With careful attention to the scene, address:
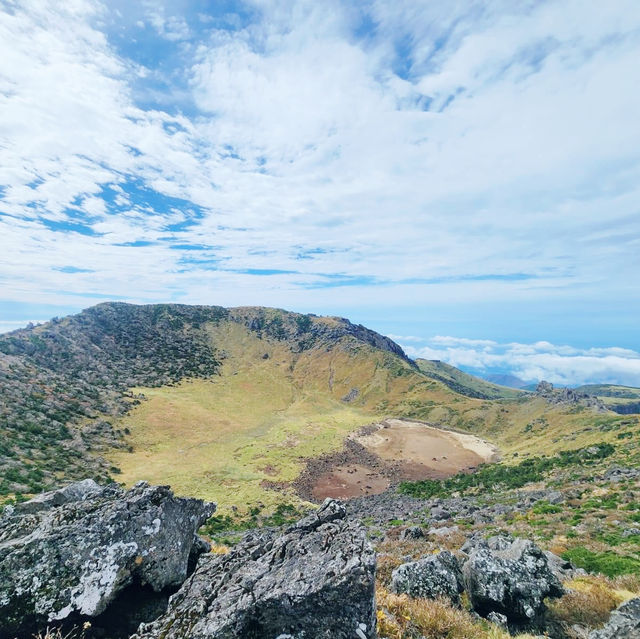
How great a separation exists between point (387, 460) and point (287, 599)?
254 feet

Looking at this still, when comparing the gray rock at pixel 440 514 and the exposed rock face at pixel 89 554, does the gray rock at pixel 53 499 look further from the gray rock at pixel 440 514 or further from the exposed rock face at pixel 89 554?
the gray rock at pixel 440 514

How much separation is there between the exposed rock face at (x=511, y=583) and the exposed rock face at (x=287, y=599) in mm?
6330

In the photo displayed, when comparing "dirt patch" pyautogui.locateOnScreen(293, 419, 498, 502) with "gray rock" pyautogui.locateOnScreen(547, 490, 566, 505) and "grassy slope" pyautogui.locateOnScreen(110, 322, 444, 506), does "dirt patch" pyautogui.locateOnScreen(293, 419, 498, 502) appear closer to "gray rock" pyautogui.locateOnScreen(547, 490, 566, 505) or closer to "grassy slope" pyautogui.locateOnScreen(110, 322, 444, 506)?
"grassy slope" pyautogui.locateOnScreen(110, 322, 444, 506)

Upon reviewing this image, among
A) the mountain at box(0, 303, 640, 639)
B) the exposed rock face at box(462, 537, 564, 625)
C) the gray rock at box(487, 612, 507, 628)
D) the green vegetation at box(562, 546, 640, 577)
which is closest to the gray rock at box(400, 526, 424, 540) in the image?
the mountain at box(0, 303, 640, 639)

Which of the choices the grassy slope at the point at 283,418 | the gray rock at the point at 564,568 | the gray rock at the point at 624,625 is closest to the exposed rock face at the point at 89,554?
the gray rock at the point at 624,625

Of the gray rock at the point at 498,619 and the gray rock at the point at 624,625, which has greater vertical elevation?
the gray rock at the point at 624,625

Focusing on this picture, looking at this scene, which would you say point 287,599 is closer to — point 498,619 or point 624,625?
point 624,625

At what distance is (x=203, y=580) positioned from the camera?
640 cm

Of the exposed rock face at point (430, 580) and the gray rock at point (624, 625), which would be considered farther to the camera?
the exposed rock face at point (430, 580)

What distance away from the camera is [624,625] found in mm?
6676

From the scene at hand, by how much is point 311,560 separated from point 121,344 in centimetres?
18685

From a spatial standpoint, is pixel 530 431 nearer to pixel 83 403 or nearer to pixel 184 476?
pixel 184 476

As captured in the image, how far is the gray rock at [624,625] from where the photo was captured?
6426mm

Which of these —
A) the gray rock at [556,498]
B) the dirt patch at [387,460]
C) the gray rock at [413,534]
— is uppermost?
the gray rock at [556,498]
